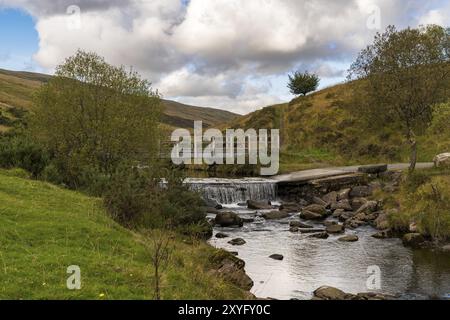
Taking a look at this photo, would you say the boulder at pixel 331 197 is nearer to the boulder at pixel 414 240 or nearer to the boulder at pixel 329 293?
the boulder at pixel 414 240

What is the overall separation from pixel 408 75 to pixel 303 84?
59.5m

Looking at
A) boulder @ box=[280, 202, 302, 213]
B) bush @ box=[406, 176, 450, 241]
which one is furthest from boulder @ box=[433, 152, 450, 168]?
boulder @ box=[280, 202, 302, 213]

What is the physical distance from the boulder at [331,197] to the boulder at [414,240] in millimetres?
16027

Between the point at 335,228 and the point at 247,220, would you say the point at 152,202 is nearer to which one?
the point at 247,220

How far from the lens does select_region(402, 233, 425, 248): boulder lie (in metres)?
29.1

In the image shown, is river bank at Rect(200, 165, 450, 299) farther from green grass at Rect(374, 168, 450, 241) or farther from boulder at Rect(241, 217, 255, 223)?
green grass at Rect(374, 168, 450, 241)

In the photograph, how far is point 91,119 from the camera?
38.6m

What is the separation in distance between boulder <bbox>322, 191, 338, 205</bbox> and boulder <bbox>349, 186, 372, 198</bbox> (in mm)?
1739

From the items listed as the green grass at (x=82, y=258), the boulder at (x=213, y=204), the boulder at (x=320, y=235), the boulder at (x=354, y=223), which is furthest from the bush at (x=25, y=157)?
the boulder at (x=354, y=223)

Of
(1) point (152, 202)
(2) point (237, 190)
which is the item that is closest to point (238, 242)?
(1) point (152, 202)

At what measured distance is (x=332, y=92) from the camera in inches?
3676

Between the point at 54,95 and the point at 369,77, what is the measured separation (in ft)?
103
